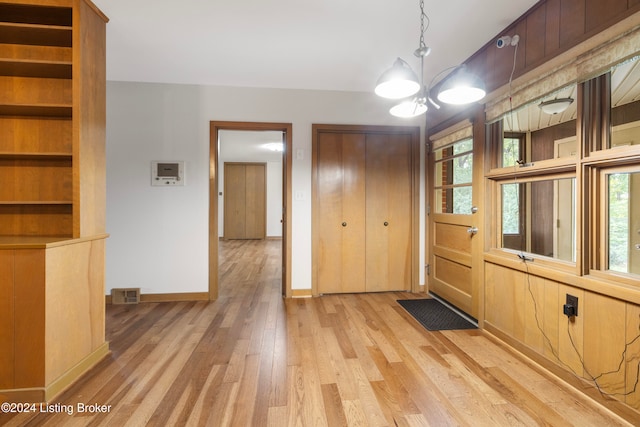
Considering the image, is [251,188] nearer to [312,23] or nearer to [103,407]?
[312,23]

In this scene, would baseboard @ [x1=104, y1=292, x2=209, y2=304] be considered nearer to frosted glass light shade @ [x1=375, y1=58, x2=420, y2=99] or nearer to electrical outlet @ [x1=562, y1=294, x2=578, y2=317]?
frosted glass light shade @ [x1=375, y1=58, x2=420, y2=99]

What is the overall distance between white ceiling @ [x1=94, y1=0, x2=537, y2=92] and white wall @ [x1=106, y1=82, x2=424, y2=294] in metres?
0.21

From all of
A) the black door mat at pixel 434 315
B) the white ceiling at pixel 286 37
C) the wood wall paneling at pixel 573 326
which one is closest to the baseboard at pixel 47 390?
the white ceiling at pixel 286 37

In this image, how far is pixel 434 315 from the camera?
2.74 m

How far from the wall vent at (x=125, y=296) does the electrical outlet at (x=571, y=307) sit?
12.5ft

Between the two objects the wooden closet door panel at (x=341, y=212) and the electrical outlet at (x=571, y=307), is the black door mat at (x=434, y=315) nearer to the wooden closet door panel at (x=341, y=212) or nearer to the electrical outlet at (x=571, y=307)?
the wooden closet door panel at (x=341, y=212)

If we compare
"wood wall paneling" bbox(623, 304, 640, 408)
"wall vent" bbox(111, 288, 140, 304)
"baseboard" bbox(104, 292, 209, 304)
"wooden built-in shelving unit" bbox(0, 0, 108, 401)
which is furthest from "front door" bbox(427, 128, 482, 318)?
"wall vent" bbox(111, 288, 140, 304)

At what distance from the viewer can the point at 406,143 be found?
3449mm

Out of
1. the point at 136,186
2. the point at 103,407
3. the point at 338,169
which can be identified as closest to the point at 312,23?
the point at 338,169

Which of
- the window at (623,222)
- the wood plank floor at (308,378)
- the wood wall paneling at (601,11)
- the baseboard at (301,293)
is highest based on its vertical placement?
the wood wall paneling at (601,11)

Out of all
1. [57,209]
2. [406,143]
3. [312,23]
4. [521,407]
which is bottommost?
[521,407]

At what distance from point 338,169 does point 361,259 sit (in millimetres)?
1130

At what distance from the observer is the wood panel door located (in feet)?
26.7

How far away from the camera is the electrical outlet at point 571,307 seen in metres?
1.64
